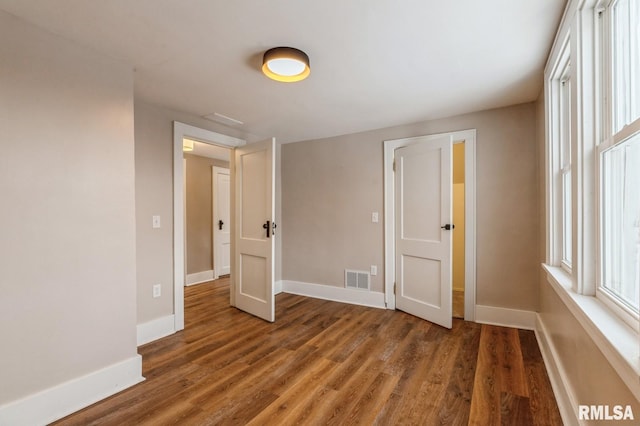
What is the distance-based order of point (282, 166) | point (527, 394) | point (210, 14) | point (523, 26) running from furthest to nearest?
point (282, 166), point (527, 394), point (523, 26), point (210, 14)

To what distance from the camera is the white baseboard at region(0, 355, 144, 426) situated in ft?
5.14

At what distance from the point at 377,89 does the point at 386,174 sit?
1298 millimetres

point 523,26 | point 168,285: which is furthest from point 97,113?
point 523,26

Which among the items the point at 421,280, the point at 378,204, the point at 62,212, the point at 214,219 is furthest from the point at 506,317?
the point at 214,219

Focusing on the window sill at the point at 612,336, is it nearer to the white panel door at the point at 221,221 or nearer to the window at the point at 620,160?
the window at the point at 620,160

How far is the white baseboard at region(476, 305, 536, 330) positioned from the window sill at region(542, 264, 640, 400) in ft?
5.43

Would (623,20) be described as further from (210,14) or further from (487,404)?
(487,404)

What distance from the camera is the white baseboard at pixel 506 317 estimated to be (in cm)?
290

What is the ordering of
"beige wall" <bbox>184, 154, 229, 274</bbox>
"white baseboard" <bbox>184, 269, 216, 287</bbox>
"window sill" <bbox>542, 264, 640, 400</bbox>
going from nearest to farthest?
1. "window sill" <bbox>542, 264, 640, 400</bbox>
2. "white baseboard" <bbox>184, 269, 216, 287</bbox>
3. "beige wall" <bbox>184, 154, 229, 274</bbox>

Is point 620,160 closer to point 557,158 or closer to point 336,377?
point 557,158

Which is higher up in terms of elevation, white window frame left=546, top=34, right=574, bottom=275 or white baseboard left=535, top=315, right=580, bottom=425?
white window frame left=546, top=34, right=574, bottom=275

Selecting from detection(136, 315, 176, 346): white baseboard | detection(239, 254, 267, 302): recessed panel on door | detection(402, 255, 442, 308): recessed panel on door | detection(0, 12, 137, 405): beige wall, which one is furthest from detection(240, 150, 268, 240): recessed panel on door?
detection(402, 255, 442, 308): recessed panel on door

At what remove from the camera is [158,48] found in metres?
1.89
